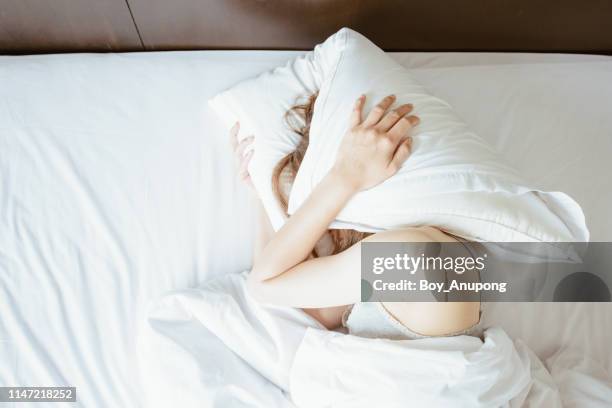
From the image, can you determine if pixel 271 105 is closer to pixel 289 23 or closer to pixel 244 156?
pixel 244 156

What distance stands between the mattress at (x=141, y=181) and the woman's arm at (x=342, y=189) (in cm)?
22

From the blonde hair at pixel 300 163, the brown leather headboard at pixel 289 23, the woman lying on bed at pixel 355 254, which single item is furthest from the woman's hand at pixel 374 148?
the brown leather headboard at pixel 289 23

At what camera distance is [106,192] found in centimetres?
96

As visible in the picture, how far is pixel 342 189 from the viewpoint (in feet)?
2.26

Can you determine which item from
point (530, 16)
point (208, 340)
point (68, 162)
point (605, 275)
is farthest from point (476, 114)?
point (68, 162)

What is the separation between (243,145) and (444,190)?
17.8 inches

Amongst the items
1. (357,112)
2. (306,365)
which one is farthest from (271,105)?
(306,365)

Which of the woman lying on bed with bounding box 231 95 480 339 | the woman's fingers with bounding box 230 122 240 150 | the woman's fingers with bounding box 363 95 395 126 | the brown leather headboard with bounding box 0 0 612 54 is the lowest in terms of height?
the woman lying on bed with bounding box 231 95 480 339

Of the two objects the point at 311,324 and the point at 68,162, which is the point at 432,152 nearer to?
the point at 311,324

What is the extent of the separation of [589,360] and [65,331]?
96 centimetres

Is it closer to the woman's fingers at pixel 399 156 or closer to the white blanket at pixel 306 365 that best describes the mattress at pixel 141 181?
the white blanket at pixel 306 365

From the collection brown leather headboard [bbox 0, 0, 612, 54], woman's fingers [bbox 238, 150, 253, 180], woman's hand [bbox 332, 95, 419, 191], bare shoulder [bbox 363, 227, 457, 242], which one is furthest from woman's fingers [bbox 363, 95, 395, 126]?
brown leather headboard [bbox 0, 0, 612, 54]

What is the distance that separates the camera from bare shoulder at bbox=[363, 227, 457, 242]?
640mm

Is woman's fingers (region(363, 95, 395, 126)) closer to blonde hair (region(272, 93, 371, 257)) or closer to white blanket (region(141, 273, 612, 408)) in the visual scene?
blonde hair (region(272, 93, 371, 257))
